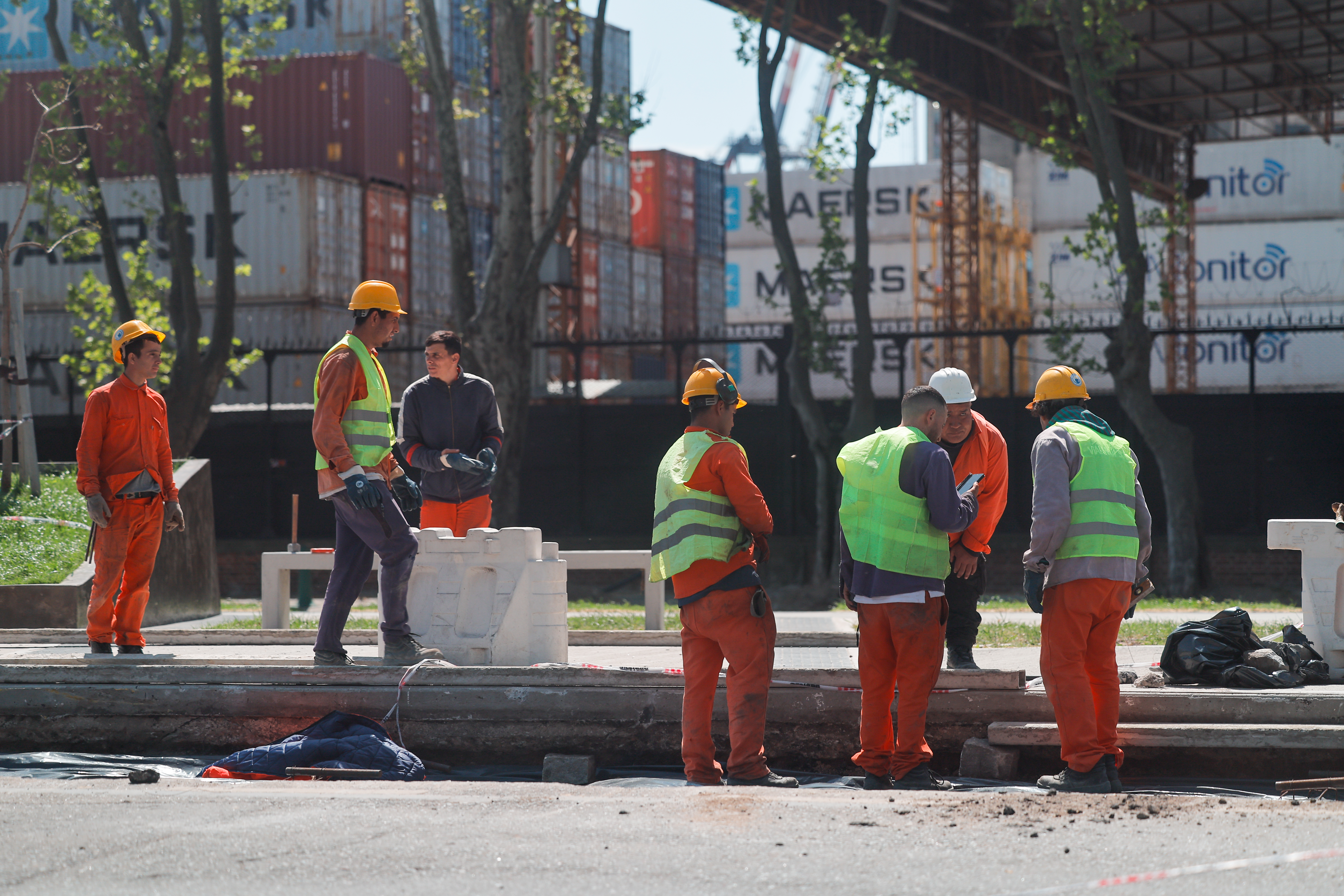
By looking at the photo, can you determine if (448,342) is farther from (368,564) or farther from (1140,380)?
(1140,380)

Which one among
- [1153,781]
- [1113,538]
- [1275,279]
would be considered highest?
[1275,279]

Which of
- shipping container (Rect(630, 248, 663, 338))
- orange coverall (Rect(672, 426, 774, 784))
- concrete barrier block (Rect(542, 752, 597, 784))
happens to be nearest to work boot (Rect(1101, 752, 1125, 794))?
orange coverall (Rect(672, 426, 774, 784))

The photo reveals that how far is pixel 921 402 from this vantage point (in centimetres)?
640

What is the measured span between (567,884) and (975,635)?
3.83m

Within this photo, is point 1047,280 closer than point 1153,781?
No

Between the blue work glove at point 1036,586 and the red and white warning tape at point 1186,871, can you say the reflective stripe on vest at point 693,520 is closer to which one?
the blue work glove at point 1036,586

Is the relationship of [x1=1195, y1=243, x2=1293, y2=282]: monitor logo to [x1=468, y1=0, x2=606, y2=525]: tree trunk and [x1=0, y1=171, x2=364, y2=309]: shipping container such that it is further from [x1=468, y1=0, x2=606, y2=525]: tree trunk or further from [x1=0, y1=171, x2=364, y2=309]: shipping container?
[x1=468, y1=0, x2=606, y2=525]: tree trunk

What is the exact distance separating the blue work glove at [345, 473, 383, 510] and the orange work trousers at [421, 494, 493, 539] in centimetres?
129

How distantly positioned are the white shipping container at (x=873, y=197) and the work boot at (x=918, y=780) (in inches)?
1651

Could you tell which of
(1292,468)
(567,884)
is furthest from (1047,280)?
(567,884)

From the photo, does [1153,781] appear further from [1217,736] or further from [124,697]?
[124,697]

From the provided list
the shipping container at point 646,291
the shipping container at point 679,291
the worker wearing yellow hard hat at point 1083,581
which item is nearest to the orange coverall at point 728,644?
the worker wearing yellow hard hat at point 1083,581

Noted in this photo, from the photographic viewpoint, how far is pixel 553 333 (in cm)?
3291

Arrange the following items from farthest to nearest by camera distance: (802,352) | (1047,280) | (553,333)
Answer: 1. (1047,280)
2. (553,333)
3. (802,352)
